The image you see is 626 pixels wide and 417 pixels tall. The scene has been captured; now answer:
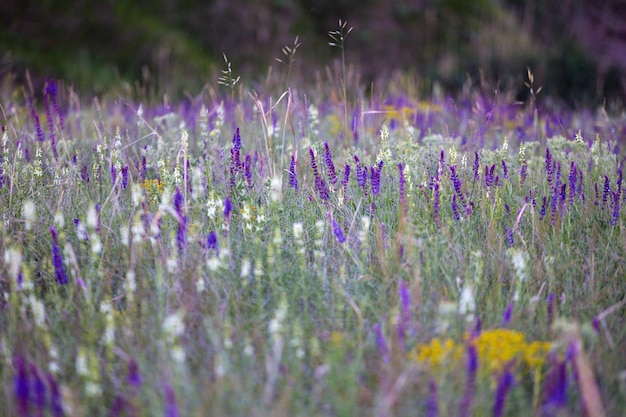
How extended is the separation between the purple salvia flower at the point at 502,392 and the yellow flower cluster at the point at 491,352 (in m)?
0.06

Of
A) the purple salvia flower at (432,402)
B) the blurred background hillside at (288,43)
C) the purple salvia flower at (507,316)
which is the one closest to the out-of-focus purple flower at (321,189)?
the purple salvia flower at (507,316)

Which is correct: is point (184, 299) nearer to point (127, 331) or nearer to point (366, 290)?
point (127, 331)

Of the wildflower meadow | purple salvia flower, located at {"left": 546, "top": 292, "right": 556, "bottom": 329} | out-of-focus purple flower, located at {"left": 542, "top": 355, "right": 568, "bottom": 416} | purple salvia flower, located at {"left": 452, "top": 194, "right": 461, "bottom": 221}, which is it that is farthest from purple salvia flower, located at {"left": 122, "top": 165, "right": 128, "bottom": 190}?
out-of-focus purple flower, located at {"left": 542, "top": 355, "right": 568, "bottom": 416}

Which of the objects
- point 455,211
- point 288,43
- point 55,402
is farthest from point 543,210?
point 288,43

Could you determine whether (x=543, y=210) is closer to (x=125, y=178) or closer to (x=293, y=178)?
(x=293, y=178)

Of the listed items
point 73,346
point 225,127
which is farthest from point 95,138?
point 73,346

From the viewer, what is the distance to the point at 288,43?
9555 mm

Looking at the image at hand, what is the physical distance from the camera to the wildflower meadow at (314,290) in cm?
176

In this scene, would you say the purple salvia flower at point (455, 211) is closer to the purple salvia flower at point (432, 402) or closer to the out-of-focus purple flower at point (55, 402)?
the purple salvia flower at point (432, 402)

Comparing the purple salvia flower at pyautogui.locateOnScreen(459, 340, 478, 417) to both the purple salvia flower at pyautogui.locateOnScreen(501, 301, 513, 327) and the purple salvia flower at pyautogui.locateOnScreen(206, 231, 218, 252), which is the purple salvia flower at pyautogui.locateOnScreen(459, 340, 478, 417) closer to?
the purple salvia flower at pyautogui.locateOnScreen(501, 301, 513, 327)

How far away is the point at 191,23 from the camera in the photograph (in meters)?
9.77

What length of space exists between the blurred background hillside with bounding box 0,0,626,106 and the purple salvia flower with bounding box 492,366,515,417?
6.15 meters

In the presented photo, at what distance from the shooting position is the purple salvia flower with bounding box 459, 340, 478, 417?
1640mm

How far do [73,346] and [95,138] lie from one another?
83.9 inches
